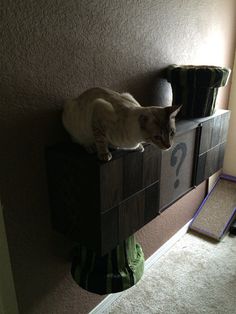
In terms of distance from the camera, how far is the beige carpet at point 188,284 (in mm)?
1487

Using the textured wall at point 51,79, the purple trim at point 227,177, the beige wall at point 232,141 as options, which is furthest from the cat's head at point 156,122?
the purple trim at point 227,177

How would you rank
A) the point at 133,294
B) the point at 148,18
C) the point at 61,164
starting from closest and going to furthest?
1. the point at 61,164
2. the point at 148,18
3. the point at 133,294

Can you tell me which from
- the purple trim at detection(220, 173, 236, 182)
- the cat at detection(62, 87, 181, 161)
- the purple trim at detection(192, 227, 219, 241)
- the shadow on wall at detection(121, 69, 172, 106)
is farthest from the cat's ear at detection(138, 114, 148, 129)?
the purple trim at detection(220, 173, 236, 182)

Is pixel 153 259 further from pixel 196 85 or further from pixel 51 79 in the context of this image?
pixel 51 79

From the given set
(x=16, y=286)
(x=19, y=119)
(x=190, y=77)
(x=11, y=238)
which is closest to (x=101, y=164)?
(x=19, y=119)

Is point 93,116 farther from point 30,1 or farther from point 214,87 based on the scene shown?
point 214,87

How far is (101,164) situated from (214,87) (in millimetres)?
773

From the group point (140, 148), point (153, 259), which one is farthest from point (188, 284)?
point (140, 148)

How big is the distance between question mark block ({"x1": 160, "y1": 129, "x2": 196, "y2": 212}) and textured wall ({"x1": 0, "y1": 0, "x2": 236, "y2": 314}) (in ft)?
0.84

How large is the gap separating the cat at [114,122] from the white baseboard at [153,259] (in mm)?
907

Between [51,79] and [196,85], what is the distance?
0.68 metres

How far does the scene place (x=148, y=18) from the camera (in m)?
1.25

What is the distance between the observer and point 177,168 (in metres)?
1.35

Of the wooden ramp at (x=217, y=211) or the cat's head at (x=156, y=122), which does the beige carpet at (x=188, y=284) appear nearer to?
the wooden ramp at (x=217, y=211)
